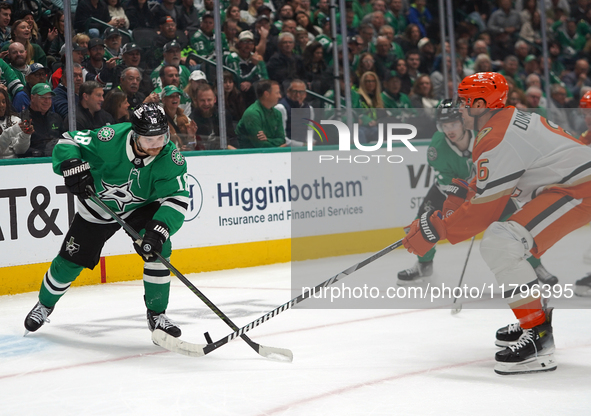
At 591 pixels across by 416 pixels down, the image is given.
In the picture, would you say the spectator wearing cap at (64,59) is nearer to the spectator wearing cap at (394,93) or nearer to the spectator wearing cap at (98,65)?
the spectator wearing cap at (98,65)

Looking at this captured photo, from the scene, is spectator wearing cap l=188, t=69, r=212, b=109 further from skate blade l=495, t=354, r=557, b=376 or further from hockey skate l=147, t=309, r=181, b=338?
skate blade l=495, t=354, r=557, b=376

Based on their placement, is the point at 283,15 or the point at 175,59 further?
the point at 283,15

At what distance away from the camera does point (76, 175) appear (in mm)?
3096

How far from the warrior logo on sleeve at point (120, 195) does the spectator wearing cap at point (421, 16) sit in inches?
233

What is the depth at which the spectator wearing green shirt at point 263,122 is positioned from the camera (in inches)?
232

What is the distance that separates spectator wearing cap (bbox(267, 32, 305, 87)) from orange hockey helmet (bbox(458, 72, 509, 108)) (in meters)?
3.79

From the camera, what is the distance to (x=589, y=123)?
4.69 m

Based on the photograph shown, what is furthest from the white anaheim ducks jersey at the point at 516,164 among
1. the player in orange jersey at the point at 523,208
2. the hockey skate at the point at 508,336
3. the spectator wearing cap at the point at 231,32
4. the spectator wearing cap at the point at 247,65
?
the spectator wearing cap at the point at 231,32

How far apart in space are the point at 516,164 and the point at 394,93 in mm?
4845

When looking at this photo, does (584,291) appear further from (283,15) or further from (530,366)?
(283,15)


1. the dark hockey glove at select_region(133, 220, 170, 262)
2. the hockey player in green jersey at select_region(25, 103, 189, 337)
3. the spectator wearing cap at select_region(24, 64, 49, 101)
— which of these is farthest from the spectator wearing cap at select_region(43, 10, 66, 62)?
the dark hockey glove at select_region(133, 220, 170, 262)

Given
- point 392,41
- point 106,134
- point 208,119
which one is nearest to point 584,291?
point 106,134

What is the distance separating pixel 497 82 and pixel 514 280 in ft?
2.69

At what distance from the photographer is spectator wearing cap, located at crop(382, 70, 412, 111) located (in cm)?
735
